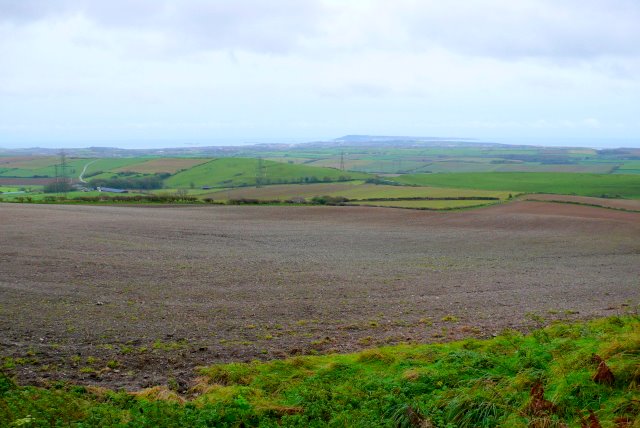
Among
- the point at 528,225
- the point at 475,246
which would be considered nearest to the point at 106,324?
the point at 475,246

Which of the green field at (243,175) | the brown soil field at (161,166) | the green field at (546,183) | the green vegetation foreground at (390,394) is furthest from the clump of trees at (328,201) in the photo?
the brown soil field at (161,166)

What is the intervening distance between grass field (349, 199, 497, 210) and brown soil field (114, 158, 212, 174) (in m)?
→ 46.1

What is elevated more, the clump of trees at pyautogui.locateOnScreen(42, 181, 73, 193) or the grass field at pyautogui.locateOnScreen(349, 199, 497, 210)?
the clump of trees at pyautogui.locateOnScreen(42, 181, 73, 193)

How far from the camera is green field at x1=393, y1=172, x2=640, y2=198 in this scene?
6262 cm

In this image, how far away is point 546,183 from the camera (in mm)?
72812

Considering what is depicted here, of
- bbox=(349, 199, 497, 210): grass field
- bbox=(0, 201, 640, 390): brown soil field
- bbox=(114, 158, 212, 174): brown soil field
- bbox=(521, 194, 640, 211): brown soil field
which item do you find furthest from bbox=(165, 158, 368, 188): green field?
bbox=(0, 201, 640, 390): brown soil field

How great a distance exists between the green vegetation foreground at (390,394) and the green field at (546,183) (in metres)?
54.4

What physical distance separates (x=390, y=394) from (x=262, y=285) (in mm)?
10644

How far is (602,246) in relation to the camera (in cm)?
3095

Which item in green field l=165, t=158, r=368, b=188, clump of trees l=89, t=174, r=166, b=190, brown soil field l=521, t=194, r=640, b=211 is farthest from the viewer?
A: green field l=165, t=158, r=368, b=188

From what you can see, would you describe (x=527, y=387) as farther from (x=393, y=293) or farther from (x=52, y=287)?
(x=52, y=287)

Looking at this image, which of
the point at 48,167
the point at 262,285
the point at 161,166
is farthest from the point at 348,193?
the point at 48,167

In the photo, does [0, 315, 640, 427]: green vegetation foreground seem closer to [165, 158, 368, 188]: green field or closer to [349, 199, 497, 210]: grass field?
[349, 199, 497, 210]: grass field

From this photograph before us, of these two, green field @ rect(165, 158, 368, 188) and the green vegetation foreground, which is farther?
green field @ rect(165, 158, 368, 188)
